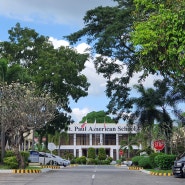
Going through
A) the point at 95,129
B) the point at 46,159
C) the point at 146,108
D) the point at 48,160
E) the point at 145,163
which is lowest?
the point at 145,163

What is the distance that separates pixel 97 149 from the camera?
3287 inches

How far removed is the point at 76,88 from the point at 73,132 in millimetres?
42238

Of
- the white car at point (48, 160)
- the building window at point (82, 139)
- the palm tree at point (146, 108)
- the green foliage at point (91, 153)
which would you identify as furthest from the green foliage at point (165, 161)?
the building window at point (82, 139)

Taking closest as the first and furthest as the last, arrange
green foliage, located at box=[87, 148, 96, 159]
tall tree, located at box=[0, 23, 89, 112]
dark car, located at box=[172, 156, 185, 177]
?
dark car, located at box=[172, 156, 185, 177]
tall tree, located at box=[0, 23, 89, 112]
green foliage, located at box=[87, 148, 96, 159]

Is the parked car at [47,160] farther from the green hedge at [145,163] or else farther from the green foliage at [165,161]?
the green foliage at [165,161]

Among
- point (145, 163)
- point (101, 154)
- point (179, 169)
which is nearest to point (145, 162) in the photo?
point (145, 163)

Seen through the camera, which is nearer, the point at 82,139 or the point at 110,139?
the point at 82,139

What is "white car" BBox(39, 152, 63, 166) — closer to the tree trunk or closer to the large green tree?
the tree trunk

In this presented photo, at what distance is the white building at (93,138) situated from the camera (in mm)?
84625

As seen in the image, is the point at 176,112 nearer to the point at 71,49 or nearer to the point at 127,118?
the point at 127,118

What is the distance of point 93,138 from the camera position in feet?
280

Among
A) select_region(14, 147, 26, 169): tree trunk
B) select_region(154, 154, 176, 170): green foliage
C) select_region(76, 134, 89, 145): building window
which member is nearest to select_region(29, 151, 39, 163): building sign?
select_region(14, 147, 26, 169): tree trunk

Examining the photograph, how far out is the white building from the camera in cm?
8462

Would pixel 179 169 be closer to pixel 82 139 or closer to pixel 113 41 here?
pixel 113 41
